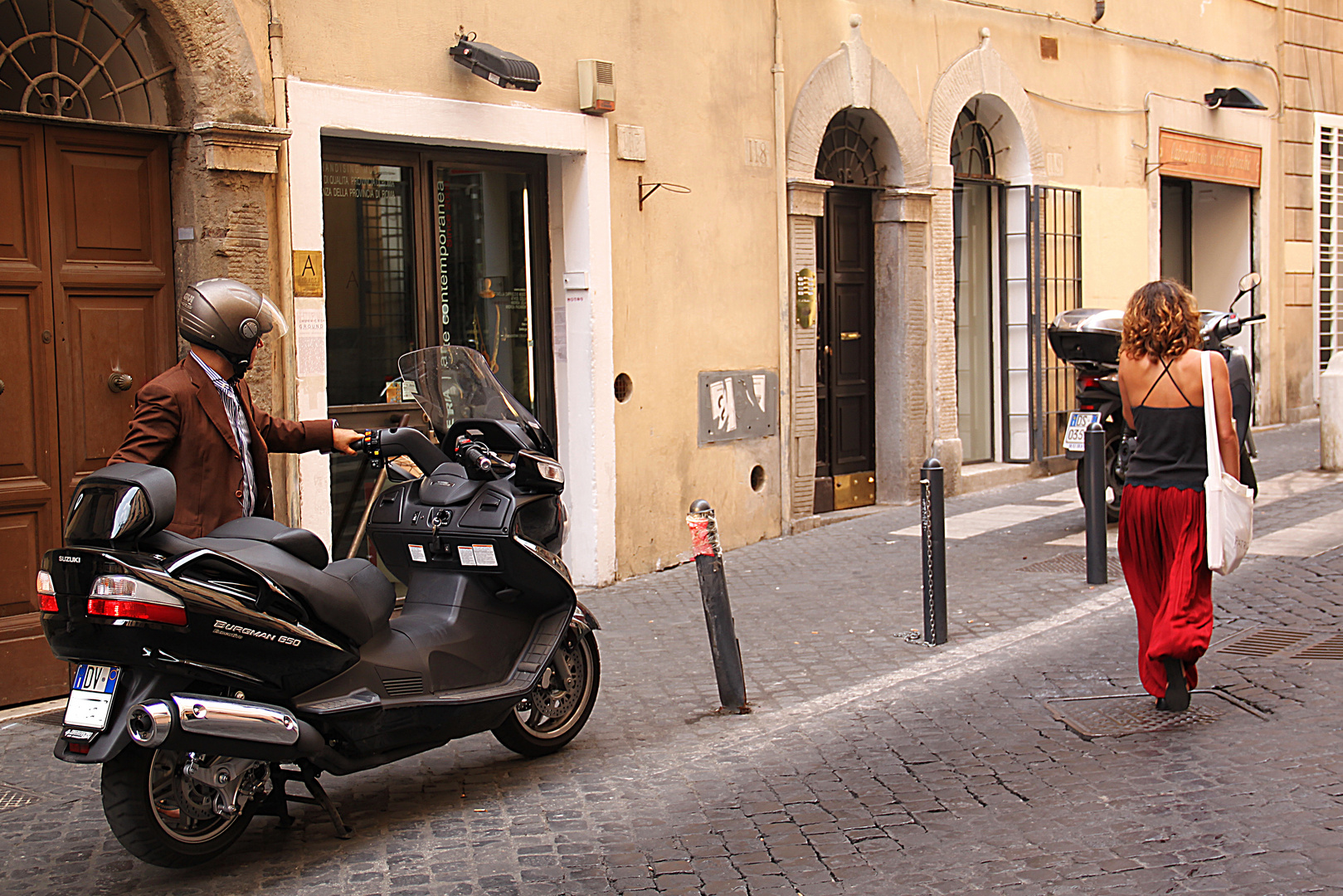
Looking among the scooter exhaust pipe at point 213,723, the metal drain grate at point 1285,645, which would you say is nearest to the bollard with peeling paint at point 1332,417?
the metal drain grate at point 1285,645

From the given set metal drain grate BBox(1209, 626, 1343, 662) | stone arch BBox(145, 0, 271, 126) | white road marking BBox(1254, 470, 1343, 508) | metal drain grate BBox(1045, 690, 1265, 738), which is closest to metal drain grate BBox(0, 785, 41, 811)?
stone arch BBox(145, 0, 271, 126)

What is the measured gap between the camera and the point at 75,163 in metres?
6.59

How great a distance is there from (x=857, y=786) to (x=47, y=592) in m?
2.80

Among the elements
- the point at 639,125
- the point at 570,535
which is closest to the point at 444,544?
the point at 570,535

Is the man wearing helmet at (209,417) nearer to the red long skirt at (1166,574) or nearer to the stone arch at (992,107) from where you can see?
the red long skirt at (1166,574)

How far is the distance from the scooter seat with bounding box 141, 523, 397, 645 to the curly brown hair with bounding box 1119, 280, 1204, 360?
324 centimetres

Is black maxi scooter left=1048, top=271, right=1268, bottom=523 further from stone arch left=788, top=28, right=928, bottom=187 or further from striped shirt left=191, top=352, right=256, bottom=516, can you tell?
striped shirt left=191, top=352, right=256, bottom=516

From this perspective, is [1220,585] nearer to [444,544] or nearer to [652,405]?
[652,405]

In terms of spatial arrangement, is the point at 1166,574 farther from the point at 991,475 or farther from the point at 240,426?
the point at 991,475

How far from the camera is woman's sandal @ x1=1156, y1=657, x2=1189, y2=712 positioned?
18.6 ft

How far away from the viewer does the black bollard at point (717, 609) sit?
19.5 feet

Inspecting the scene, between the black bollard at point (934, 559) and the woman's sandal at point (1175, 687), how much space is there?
4.85 feet

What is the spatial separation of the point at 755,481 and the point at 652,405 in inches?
55.1

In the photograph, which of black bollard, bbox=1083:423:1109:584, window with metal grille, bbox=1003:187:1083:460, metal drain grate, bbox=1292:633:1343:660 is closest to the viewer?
metal drain grate, bbox=1292:633:1343:660
